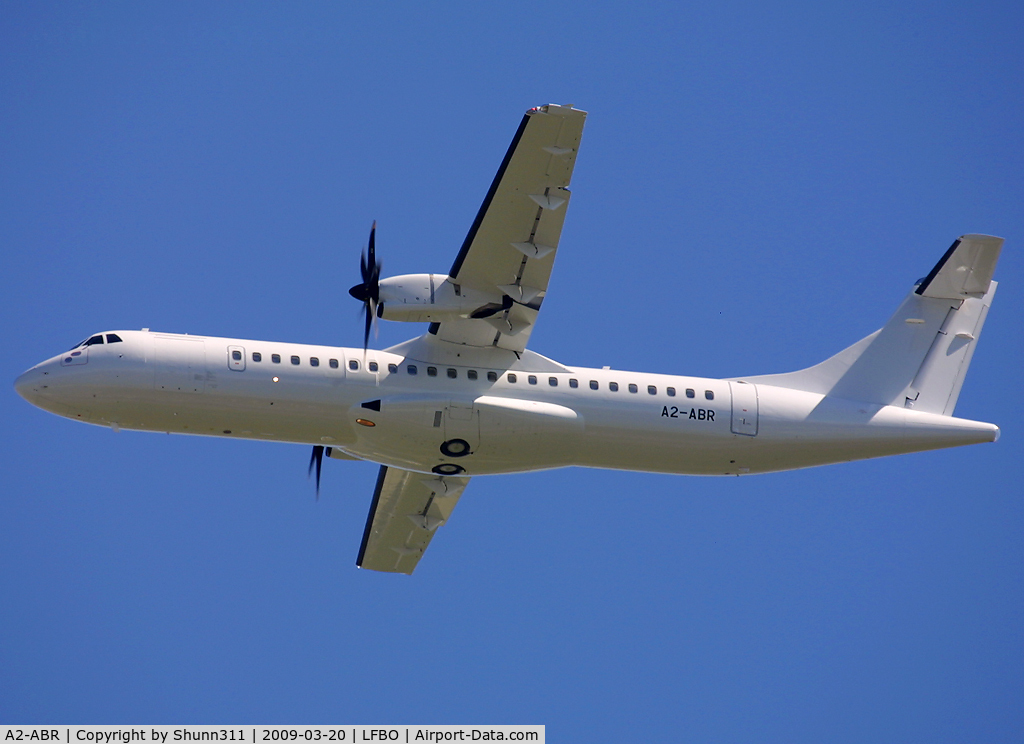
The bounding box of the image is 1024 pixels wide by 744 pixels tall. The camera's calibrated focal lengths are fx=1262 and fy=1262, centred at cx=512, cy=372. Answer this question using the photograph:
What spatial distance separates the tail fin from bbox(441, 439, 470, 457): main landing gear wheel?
584 centimetres

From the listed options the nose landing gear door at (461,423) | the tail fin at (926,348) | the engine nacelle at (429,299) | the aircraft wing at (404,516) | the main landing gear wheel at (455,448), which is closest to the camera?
the engine nacelle at (429,299)

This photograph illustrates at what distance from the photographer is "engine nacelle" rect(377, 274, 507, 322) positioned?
21531mm

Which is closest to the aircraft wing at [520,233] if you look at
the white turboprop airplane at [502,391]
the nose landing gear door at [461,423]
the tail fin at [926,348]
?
the white turboprop airplane at [502,391]

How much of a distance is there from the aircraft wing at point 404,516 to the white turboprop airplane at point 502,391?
1.52 m

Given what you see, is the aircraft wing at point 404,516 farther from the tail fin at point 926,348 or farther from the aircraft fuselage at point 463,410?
the tail fin at point 926,348

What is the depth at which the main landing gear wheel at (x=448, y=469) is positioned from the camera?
22.8 meters

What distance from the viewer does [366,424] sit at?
2180cm

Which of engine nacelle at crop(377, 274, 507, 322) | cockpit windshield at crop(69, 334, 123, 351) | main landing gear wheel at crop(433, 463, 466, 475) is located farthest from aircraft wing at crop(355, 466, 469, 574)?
cockpit windshield at crop(69, 334, 123, 351)

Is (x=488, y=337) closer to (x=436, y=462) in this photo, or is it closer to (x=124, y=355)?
(x=436, y=462)

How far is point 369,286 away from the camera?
71.1ft

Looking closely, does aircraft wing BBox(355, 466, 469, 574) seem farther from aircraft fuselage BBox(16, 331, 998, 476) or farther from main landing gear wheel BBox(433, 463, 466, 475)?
aircraft fuselage BBox(16, 331, 998, 476)

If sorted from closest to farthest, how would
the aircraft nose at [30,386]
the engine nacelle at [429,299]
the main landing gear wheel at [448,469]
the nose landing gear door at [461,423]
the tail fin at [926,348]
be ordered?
the aircraft nose at [30,386], the engine nacelle at [429,299], the nose landing gear door at [461,423], the main landing gear wheel at [448,469], the tail fin at [926,348]

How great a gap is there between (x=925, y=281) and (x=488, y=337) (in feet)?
29.9

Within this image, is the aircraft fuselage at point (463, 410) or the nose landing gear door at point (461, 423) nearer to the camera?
the aircraft fuselage at point (463, 410)
